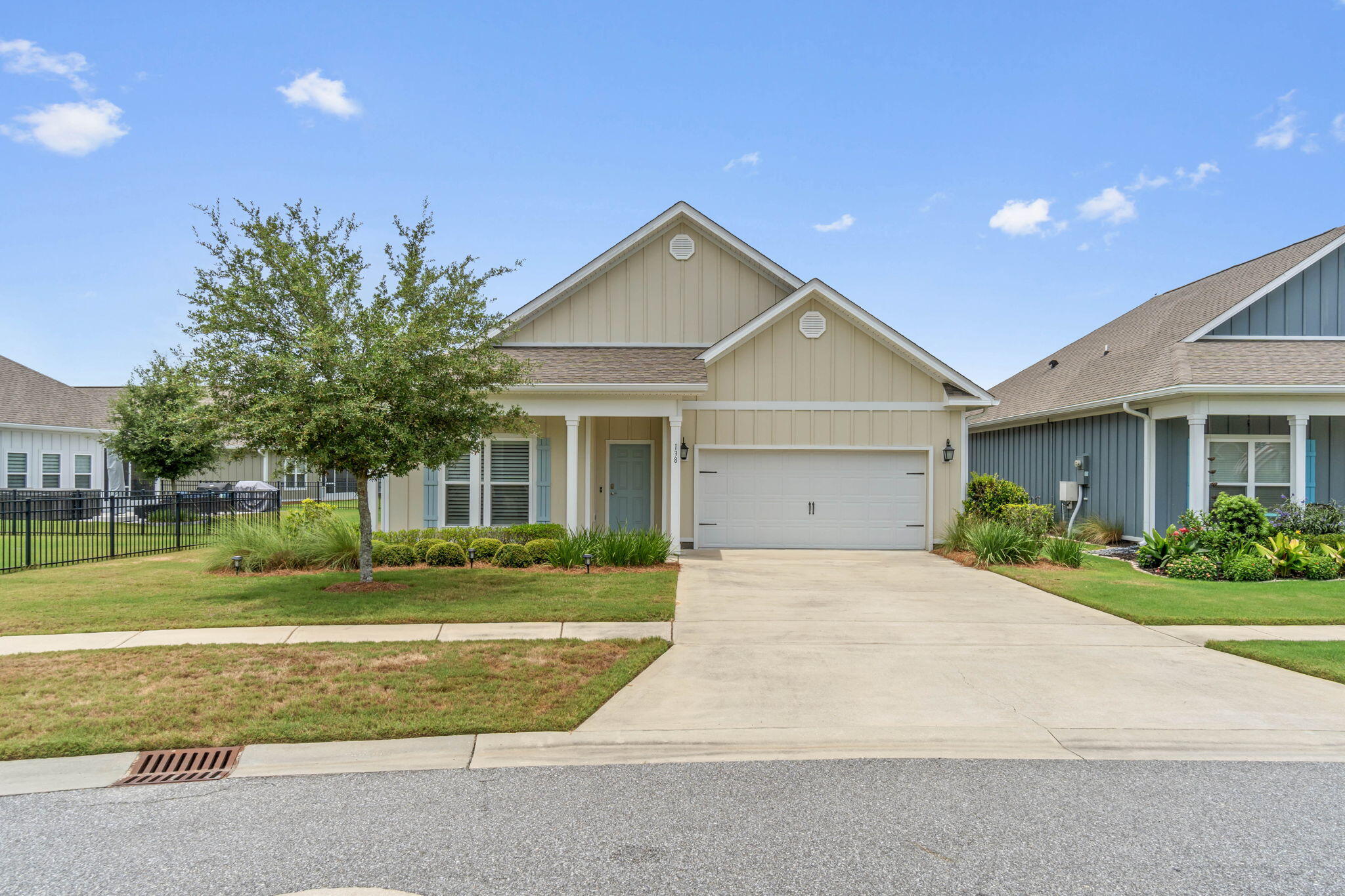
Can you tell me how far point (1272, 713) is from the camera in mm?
5605

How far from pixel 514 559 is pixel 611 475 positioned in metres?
4.24

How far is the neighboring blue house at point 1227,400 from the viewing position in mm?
14484

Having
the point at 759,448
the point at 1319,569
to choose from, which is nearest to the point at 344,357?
the point at 759,448

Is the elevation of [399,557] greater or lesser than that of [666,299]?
lesser

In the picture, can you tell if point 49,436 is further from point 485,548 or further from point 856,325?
point 856,325

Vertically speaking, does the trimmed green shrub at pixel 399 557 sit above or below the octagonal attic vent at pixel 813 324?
below

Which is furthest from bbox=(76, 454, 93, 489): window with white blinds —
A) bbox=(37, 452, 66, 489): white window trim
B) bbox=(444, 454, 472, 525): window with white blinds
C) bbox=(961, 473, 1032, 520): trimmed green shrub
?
bbox=(961, 473, 1032, 520): trimmed green shrub

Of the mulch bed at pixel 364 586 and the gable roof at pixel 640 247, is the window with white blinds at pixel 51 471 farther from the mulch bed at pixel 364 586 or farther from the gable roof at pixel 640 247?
the mulch bed at pixel 364 586

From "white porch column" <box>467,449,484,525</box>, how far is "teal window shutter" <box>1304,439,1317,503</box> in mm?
16849

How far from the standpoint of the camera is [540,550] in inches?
500

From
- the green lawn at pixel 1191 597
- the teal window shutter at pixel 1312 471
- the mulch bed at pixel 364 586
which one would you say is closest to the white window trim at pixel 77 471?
the mulch bed at pixel 364 586

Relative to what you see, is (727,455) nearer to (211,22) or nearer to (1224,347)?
(1224,347)

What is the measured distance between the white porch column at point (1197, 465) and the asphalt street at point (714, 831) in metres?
11.6

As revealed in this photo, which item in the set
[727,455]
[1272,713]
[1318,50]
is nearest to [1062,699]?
[1272,713]
